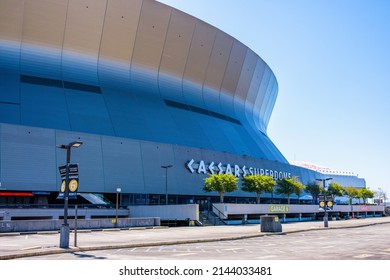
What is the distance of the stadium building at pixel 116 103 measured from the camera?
5000 cm

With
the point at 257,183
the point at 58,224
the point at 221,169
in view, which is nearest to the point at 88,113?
the point at 58,224

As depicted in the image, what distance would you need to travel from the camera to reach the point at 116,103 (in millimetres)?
61906

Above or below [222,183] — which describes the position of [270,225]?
below

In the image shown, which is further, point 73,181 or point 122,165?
point 122,165

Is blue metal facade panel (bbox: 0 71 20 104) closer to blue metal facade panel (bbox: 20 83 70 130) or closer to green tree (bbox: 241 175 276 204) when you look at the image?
blue metal facade panel (bbox: 20 83 70 130)

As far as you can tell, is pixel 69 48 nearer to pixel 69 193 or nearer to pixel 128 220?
pixel 128 220

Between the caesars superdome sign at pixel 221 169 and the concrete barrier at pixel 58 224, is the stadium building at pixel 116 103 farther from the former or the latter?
the concrete barrier at pixel 58 224

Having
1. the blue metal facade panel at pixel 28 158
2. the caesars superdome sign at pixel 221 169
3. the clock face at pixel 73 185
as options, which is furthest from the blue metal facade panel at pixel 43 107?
the clock face at pixel 73 185

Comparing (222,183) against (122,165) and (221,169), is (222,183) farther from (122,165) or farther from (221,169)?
(122,165)

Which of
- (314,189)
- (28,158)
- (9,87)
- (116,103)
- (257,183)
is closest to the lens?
(28,158)

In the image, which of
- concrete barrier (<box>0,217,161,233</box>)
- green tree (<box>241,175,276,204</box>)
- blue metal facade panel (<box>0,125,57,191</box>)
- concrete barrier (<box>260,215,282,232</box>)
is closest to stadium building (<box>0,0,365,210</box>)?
blue metal facade panel (<box>0,125,57,191</box>)

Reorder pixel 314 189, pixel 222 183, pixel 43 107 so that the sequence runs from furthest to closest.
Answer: pixel 314 189 → pixel 222 183 → pixel 43 107

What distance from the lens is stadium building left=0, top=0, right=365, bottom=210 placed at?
50000 mm

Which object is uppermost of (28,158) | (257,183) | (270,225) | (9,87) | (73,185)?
(9,87)
